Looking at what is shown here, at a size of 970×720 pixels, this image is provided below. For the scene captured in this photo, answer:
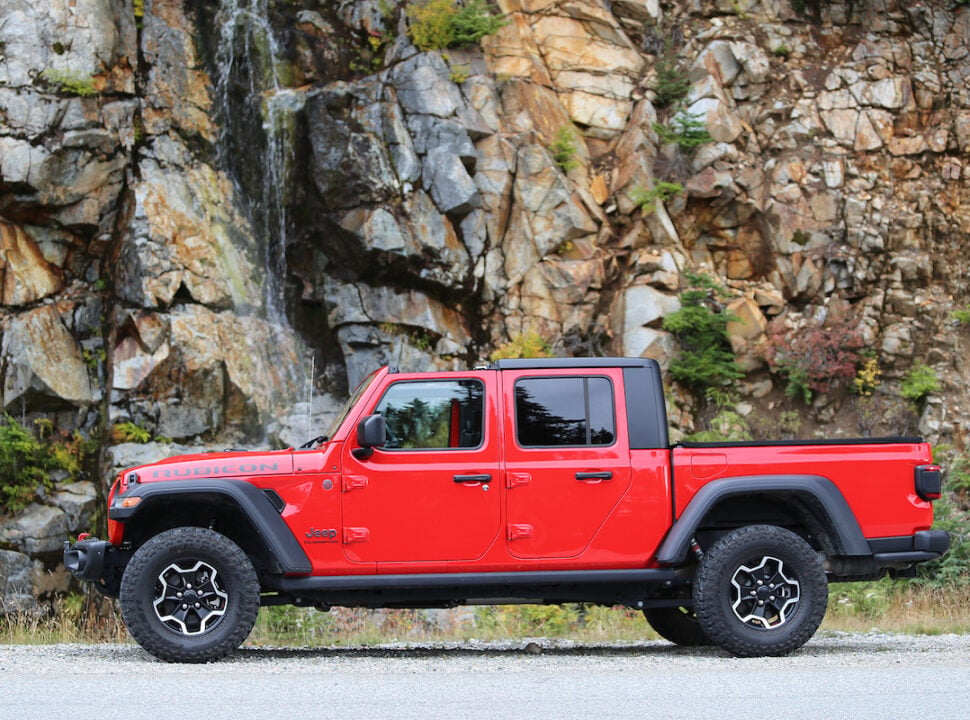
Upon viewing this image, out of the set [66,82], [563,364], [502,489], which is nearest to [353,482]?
[502,489]

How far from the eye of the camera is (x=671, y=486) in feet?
24.1

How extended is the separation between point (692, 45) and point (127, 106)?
1199 cm

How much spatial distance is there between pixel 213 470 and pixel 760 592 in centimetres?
391

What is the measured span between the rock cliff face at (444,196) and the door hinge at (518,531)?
474 inches

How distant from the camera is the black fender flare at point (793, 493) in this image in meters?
7.19

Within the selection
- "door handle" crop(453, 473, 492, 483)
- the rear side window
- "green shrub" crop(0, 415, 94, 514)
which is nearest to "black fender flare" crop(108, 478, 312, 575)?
"door handle" crop(453, 473, 492, 483)

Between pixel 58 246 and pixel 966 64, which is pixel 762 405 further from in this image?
pixel 58 246

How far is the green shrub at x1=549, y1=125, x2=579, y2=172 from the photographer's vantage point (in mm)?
20906

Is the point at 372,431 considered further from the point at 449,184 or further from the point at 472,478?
the point at 449,184

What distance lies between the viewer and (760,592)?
7.27m

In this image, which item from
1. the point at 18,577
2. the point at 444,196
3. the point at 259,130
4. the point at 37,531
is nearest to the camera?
the point at 18,577

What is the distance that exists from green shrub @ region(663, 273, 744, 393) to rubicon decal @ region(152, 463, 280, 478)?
13.5m

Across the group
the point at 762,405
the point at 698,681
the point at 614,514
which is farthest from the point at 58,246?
the point at 698,681

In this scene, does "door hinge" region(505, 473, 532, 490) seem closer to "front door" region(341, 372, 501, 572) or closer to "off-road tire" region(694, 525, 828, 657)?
"front door" region(341, 372, 501, 572)
